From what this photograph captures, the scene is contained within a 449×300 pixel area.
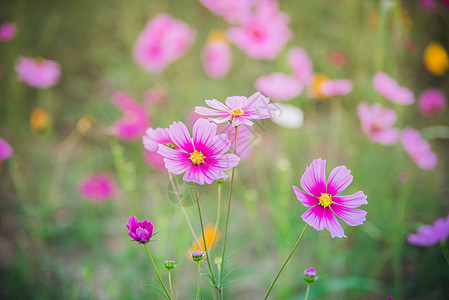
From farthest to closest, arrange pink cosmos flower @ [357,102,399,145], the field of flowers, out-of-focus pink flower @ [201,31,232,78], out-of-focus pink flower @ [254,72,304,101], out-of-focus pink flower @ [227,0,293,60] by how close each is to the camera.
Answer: out-of-focus pink flower @ [201,31,232,78]
out-of-focus pink flower @ [227,0,293,60]
out-of-focus pink flower @ [254,72,304,101]
pink cosmos flower @ [357,102,399,145]
the field of flowers

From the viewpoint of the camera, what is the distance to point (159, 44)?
131cm

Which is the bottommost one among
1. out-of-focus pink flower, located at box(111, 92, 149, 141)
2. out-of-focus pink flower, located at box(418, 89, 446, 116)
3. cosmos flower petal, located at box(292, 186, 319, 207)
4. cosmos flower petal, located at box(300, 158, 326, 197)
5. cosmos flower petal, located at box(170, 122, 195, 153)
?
cosmos flower petal, located at box(292, 186, 319, 207)

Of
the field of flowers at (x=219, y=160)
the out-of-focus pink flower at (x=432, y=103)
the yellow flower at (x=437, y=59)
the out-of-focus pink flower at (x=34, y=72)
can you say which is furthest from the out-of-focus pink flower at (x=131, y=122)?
the yellow flower at (x=437, y=59)

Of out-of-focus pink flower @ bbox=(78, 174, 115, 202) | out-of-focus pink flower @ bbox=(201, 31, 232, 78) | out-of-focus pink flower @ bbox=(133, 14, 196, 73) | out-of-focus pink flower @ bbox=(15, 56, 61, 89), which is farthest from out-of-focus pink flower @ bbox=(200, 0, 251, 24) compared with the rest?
out-of-focus pink flower @ bbox=(78, 174, 115, 202)

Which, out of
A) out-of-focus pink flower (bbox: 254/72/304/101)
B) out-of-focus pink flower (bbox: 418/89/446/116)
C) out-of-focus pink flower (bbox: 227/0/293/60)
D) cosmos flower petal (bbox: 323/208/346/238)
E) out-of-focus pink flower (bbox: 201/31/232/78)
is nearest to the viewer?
cosmos flower petal (bbox: 323/208/346/238)

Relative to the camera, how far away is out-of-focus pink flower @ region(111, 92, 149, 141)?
1.05 m

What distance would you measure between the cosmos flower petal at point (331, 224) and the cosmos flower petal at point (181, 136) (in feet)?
0.68

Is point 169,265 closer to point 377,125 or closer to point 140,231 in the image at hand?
point 140,231

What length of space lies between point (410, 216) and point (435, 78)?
44.5 inches

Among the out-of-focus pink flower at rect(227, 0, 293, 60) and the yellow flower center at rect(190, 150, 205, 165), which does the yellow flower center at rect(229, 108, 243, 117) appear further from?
the out-of-focus pink flower at rect(227, 0, 293, 60)

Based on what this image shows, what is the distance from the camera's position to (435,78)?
1.98 m

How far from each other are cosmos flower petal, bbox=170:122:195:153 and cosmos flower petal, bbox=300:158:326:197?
0.16 m

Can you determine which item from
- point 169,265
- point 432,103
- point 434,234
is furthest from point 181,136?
point 432,103

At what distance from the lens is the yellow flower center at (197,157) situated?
1.44 feet
